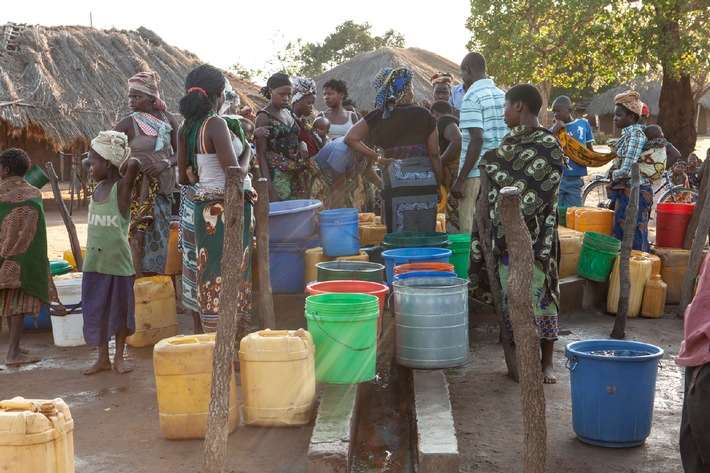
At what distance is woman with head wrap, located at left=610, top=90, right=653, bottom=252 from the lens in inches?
277

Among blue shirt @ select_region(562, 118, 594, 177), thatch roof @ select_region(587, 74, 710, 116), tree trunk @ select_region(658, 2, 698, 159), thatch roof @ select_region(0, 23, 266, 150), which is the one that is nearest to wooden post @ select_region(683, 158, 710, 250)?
blue shirt @ select_region(562, 118, 594, 177)

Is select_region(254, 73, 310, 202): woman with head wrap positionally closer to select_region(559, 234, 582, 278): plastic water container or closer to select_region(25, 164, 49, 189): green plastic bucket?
select_region(25, 164, 49, 189): green plastic bucket

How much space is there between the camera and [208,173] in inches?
183

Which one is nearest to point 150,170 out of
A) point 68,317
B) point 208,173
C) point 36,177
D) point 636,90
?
point 36,177

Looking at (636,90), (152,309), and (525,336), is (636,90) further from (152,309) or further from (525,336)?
(525,336)

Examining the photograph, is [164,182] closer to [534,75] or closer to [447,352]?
[447,352]

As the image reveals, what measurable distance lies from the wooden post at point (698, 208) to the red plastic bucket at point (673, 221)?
0.06 meters

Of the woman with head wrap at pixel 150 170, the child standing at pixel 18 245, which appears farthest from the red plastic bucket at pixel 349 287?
the child standing at pixel 18 245

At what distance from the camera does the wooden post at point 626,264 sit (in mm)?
6027

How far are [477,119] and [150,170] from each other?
8.82 feet

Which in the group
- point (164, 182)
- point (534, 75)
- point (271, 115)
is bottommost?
point (164, 182)

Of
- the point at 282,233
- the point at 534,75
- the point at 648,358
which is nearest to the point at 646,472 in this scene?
the point at 648,358

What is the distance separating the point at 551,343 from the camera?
192 inches

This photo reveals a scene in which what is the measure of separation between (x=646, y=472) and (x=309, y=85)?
4.48 m
